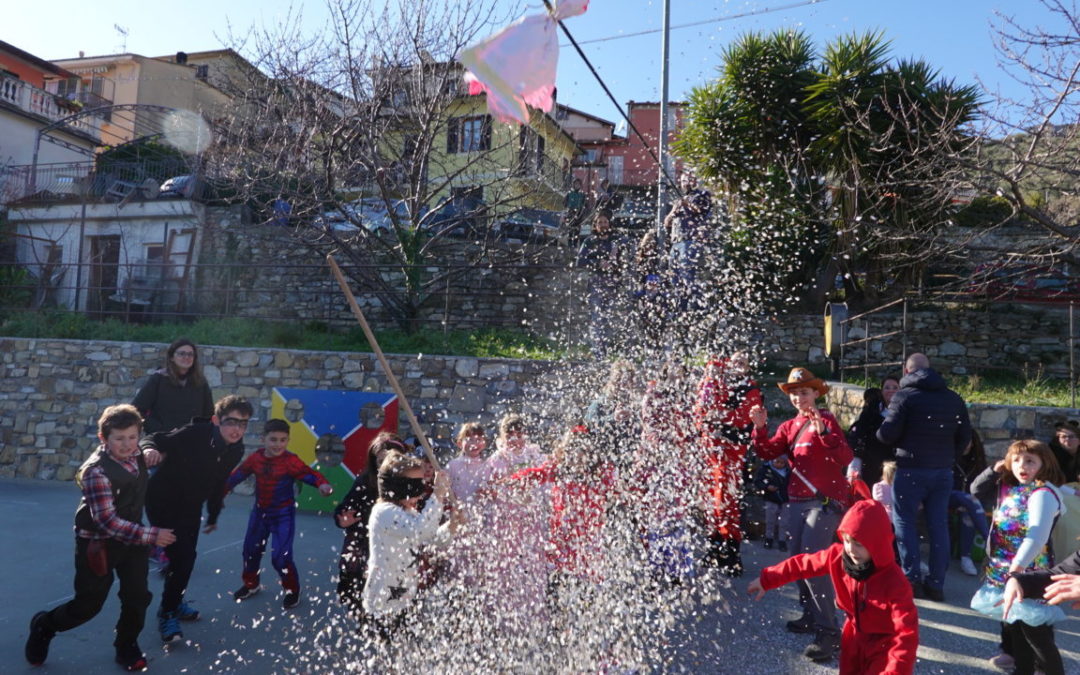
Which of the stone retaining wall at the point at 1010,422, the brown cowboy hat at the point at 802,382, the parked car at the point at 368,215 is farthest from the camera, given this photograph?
the parked car at the point at 368,215

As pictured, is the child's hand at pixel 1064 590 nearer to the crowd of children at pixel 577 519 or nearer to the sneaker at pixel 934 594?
the crowd of children at pixel 577 519

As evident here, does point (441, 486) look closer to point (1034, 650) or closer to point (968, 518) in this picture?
point (1034, 650)

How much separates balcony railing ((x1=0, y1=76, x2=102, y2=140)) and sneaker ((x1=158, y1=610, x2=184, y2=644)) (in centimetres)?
2099

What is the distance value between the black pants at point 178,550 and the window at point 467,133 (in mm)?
7821

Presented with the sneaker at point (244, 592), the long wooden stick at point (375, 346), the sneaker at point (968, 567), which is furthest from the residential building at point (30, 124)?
the sneaker at point (968, 567)

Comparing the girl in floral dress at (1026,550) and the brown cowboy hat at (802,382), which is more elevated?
the brown cowboy hat at (802,382)

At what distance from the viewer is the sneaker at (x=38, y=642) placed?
358cm

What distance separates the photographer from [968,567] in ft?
18.9

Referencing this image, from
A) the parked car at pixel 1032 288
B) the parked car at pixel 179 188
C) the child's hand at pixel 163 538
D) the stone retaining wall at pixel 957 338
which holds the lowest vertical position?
the child's hand at pixel 163 538

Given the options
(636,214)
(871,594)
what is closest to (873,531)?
(871,594)

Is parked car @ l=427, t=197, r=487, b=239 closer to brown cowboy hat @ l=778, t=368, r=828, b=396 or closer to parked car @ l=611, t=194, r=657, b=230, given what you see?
parked car @ l=611, t=194, r=657, b=230

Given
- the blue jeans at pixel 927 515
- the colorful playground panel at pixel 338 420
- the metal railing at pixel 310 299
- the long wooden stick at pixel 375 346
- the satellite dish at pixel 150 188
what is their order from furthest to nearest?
the satellite dish at pixel 150 188, the metal railing at pixel 310 299, the colorful playground panel at pixel 338 420, the blue jeans at pixel 927 515, the long wooden stick at pixel 375 346

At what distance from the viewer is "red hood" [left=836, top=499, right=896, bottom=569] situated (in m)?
3.01

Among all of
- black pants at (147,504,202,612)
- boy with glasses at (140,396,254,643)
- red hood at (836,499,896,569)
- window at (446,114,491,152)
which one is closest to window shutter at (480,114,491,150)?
window at (446,114,491,152)
